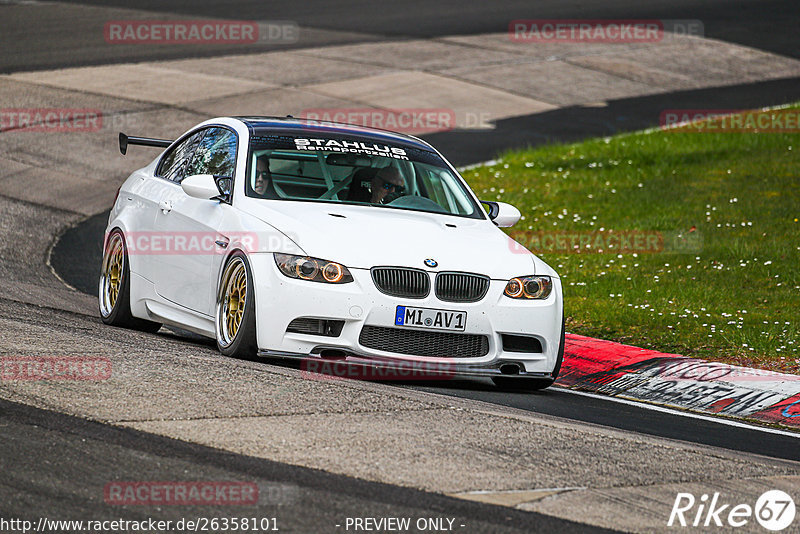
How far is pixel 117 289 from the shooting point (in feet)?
31.3

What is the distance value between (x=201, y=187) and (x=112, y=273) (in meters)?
1.65

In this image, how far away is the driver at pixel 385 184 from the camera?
8.85 metres

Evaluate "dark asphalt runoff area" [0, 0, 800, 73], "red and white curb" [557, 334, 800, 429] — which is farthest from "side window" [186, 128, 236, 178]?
"dark asphalt runoff area" [0, 0, 800, 73]

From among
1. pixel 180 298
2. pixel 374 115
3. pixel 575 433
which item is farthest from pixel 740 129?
pixel 575 433

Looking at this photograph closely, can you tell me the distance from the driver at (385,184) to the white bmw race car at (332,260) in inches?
0.4

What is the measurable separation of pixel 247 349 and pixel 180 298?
120 centimetres

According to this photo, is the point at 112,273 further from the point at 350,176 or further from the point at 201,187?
the point at 350,176

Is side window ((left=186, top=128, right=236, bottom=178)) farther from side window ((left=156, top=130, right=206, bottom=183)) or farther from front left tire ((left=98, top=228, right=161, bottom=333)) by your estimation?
front left tire ((left=98, top=228, right=161, bottom=333))

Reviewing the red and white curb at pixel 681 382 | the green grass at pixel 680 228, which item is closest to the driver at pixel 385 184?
the red and white curb at pixel 681 382

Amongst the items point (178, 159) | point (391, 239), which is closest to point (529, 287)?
point (391, 239)

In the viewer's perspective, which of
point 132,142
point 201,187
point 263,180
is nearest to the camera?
point 201,187

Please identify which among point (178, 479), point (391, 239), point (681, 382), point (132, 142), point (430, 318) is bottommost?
point (681, 382)

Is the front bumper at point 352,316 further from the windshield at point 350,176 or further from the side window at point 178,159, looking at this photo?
the side window at point 178,159

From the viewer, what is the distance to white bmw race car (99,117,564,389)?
7641mm
